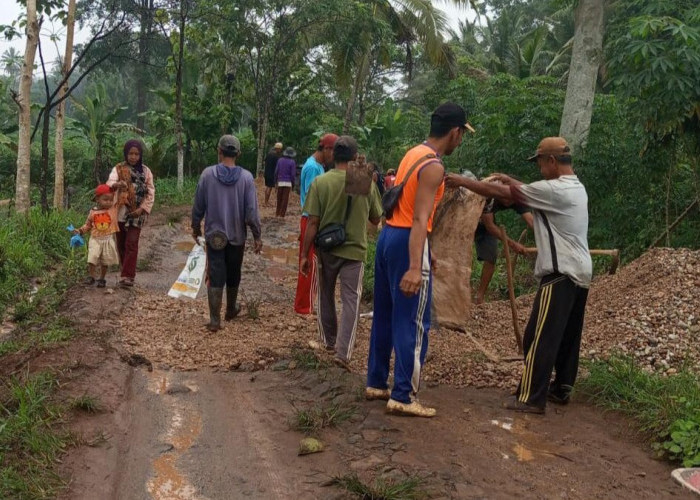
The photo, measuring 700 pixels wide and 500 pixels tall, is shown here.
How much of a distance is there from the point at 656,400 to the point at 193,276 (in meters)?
4.41

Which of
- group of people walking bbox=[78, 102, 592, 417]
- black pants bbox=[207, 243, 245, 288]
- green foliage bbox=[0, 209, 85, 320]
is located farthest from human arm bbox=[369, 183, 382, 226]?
green foliage bbox=[0, 209, 85, 320]

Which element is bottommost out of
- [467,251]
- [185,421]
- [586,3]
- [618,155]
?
[185,421]

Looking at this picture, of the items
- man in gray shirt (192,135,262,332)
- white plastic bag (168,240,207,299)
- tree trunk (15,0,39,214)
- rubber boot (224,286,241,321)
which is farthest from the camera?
tree trunk (15,0,39,214)

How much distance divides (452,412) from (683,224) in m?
6.98

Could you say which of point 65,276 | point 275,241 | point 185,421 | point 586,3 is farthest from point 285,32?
point 185,421

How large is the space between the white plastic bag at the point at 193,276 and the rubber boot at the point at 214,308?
50cm

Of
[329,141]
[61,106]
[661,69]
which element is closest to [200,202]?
[329,141]

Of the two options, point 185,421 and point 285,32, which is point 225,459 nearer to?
point 185,421

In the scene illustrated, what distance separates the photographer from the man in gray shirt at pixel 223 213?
246 inches

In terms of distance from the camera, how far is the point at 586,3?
35.7ft

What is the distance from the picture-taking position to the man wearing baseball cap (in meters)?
4.20

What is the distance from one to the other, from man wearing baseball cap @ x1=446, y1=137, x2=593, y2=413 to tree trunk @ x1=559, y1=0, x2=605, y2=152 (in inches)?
291

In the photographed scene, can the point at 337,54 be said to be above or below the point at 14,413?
above

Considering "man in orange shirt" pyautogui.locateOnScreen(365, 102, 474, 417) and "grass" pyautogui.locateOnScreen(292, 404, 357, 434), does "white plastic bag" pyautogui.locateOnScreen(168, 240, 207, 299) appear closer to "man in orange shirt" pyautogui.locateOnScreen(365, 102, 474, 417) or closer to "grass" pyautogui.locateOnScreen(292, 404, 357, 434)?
"grass" pyautogui.locateOnScreen(292, 404, 357, 434)
